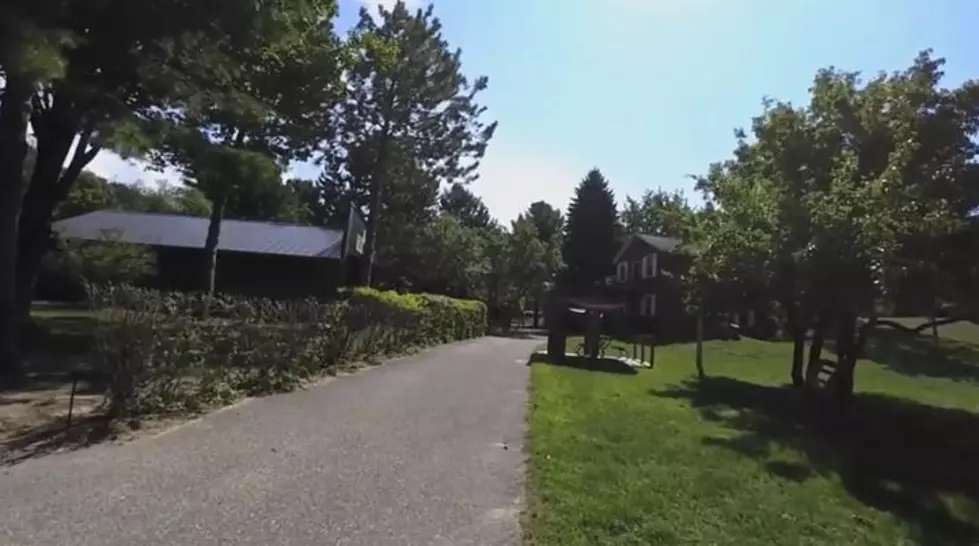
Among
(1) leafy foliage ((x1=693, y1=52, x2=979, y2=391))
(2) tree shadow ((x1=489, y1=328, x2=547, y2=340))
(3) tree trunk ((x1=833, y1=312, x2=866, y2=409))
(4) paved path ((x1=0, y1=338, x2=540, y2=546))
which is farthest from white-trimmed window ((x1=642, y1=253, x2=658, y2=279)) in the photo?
(4) paved path ((x1=0, y1=338, x2=540, y2=546))

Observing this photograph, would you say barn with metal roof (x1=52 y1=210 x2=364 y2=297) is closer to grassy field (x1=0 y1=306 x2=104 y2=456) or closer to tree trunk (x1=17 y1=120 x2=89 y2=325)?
tree trunk (x1=17 y1=120 x2=89 y2=325)

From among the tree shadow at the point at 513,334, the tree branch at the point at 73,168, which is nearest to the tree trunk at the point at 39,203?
the tree branch at the point at 73,168

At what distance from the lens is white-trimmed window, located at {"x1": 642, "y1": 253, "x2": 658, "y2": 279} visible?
147 ft

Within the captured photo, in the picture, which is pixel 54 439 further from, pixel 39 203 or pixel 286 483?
pixel 39 203

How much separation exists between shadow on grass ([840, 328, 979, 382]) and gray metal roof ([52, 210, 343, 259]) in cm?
2137

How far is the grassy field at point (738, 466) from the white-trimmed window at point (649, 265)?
26076 millimetres

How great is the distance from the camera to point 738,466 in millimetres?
8734

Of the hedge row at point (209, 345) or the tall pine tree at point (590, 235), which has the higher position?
the tall pine tree at point (590, 235)

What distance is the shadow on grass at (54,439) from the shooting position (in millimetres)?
6789

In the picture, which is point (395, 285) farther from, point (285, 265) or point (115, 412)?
point (115, 412)

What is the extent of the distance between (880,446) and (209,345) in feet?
31.2

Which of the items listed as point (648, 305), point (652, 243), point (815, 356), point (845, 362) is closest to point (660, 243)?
point (652, 243)

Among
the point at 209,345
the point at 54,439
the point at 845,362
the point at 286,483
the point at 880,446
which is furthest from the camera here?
the point at 845,362

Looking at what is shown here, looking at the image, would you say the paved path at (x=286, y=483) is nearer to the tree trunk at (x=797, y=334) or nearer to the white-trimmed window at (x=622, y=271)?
the tree trunk at (x=797, y=334)
